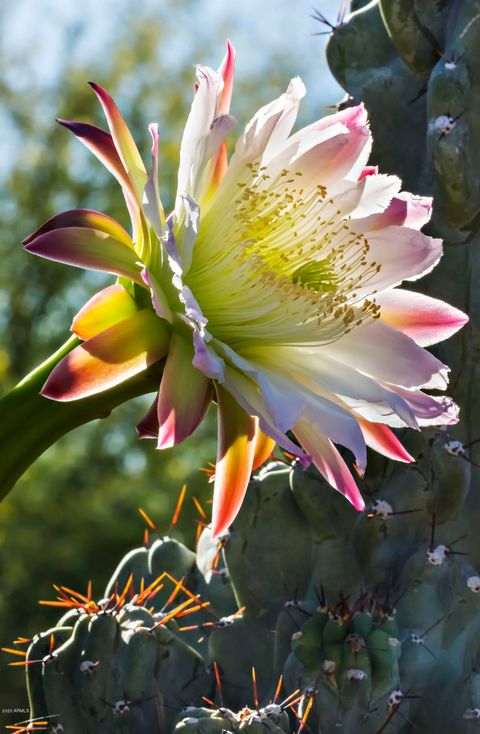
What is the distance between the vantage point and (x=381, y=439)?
111 cm

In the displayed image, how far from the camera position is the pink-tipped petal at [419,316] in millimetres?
1124

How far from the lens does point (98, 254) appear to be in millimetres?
963

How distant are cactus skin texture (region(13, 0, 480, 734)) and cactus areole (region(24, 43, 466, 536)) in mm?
703

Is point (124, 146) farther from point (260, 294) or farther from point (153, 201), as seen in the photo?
point (260, 294)

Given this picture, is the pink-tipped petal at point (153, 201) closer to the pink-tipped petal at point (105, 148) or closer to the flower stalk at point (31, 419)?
the pink-tipped petal at point (105, 148)

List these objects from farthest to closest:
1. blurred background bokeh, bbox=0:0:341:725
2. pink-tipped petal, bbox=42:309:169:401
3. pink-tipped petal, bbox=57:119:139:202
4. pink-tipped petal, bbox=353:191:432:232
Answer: blurred background bokeh, bbox=0:0:341:725 → pink-tipped petal, bbox=353:191:432:232 → pink-tipped petal, bbox=57:119:139:202 → pink-tipped petal, bbox=42:309:169:401

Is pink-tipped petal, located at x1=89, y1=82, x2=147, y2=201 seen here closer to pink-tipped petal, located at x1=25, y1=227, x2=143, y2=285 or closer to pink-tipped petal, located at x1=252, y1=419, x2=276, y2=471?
pink-tipped petal, located at x1=25, y1=227, x2=143, y2=285

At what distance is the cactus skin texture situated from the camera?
174 centimetres

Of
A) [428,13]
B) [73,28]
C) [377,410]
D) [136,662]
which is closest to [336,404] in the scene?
[377,410]

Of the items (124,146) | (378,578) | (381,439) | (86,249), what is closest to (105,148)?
(124,146)

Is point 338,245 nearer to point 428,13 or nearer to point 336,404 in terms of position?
point 336,404

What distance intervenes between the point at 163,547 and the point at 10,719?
420 cm

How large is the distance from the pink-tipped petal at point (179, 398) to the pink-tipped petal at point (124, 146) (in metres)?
0.17

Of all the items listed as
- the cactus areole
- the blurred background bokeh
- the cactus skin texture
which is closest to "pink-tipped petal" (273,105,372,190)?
the cactus areole
